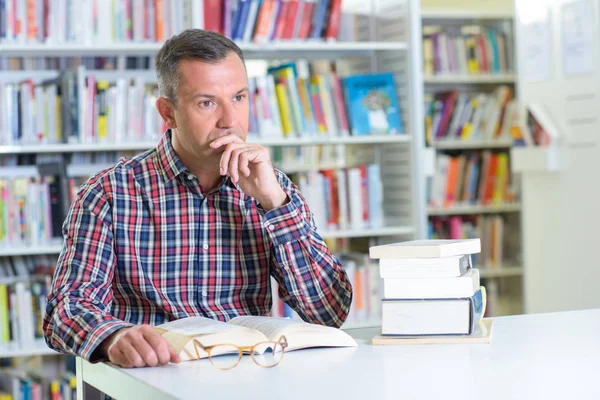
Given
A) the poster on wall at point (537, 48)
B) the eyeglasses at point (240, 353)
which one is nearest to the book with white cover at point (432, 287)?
the eyeglasses at point (240, 353)

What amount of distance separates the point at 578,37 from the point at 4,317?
2.73m

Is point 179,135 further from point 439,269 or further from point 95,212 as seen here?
point 439,269

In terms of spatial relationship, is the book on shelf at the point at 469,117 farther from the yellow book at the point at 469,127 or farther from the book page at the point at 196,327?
the book page at the point at 196,327

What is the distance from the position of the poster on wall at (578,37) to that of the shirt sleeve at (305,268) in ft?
8.76

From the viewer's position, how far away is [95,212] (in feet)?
6.10

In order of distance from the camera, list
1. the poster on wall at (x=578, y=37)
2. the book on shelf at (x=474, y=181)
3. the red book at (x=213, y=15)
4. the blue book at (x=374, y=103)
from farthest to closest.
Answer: the book on shelf at (x=474, y=181) < the poster on wall at (x=578, y=37) < the blue book at (x=374, y=103) < the red book at (x=213, y=15)

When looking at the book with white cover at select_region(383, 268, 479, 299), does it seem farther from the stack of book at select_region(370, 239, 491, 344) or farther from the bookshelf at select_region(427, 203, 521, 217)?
the bookshelf at select_region(427, 203, 521, 217)

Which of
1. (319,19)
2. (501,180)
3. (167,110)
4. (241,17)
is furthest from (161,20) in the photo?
(501,180)

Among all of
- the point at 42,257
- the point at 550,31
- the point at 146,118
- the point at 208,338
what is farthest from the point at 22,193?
the point at 550,31

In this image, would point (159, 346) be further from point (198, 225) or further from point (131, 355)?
point (198, 225)

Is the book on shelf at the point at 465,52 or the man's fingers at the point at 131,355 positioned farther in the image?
the book on shelf at the point at 465,52

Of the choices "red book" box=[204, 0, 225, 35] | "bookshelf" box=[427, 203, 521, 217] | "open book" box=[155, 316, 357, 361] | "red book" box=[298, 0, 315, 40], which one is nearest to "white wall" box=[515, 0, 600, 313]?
"bookshelf" box=[427, 203, 521, 217]

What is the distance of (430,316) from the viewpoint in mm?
1569

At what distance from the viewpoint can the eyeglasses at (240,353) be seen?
142 centimetres
